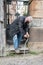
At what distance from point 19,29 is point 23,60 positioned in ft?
4.11

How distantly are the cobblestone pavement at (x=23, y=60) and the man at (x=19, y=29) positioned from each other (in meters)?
0.67

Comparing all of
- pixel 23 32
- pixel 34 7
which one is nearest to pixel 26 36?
pixel 23 32

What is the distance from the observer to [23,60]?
11.6 meters

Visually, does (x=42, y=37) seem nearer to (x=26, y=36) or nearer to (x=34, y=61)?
(x=26, y=36)

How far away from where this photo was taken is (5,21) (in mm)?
13078

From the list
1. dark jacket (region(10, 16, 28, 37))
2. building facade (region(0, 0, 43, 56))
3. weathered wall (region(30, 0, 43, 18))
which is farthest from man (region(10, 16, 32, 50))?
weathered wall (region(30, 0, 43, 18))

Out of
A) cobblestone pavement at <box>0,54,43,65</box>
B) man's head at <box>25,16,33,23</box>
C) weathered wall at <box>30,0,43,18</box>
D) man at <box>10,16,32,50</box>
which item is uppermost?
weathered wall at <box>30,0,43,18</box>

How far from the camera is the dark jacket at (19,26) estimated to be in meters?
12.2

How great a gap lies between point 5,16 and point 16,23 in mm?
865

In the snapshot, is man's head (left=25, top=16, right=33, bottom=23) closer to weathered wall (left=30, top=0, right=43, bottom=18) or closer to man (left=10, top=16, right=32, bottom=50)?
man (left=10, top=16, right=32, bottom=50)

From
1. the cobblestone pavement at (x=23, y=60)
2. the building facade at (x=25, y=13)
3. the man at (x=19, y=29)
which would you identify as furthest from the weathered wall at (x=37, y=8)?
the cobblestone pavement at (x=23, y=60)

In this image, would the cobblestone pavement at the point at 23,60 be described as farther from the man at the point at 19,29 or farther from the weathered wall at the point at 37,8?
the weathered wall at the point at 37,8

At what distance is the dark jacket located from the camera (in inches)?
479

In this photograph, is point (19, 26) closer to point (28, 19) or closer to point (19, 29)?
point (19, 29)
